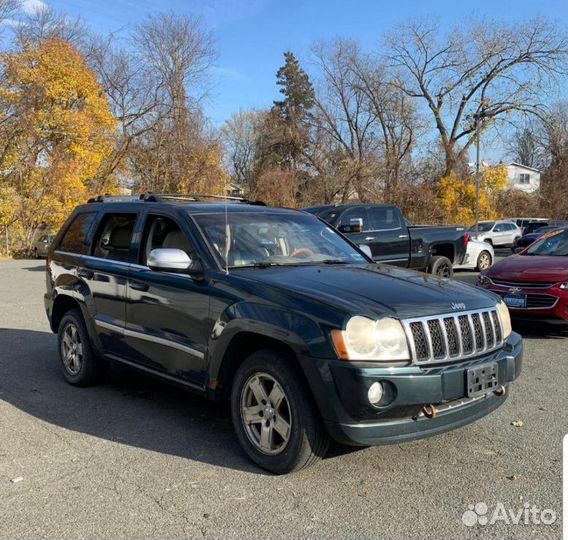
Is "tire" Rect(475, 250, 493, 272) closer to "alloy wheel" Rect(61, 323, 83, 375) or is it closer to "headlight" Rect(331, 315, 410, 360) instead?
"alloy wheel" Rect(61, 323, 83, 375)

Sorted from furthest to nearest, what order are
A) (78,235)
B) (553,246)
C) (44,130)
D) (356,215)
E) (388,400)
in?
(44,130), (356,215), (553,246), (78,235), (388,400)

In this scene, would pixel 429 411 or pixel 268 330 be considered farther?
pixel 268 330

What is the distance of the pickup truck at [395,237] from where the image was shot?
1232 cm

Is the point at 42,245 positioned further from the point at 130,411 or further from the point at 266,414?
the point at 266,414

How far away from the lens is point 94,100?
30.1m

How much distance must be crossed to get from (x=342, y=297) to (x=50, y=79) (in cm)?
2829

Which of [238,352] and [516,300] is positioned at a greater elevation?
[238,352]

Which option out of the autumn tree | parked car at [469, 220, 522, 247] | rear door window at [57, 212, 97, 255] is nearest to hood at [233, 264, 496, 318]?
rear door window at [57, 212, 97, 255]

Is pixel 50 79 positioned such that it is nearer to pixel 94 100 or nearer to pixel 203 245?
pixel 94 100

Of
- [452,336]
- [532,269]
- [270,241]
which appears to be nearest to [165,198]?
[270,241]

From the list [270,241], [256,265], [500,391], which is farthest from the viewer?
[270,241]

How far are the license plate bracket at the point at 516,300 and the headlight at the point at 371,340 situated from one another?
15.6 ft

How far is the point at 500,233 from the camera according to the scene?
32.1 metres

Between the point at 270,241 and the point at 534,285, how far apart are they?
4409 millimetres
